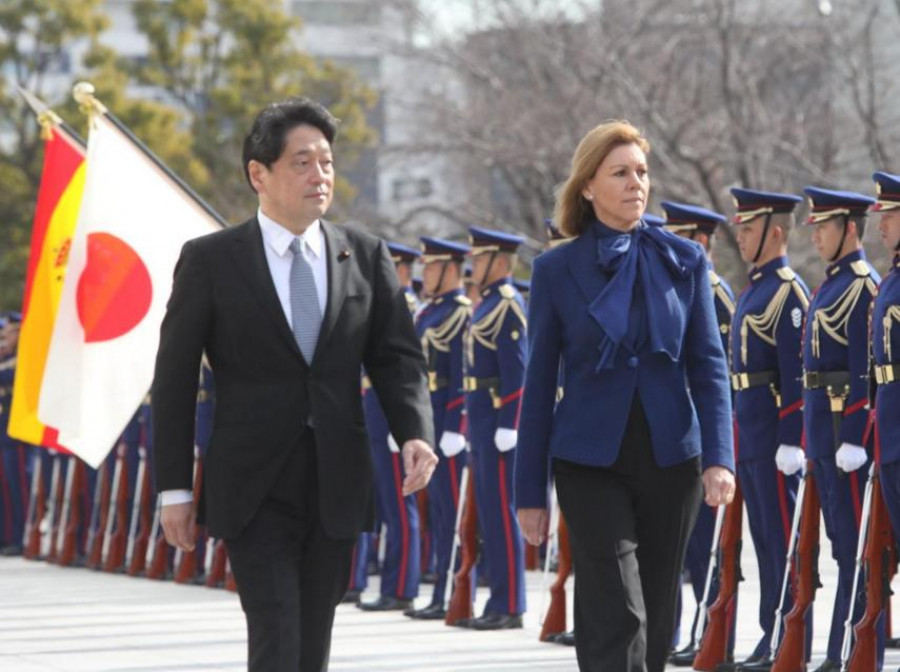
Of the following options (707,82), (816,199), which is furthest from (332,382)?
(707,82)

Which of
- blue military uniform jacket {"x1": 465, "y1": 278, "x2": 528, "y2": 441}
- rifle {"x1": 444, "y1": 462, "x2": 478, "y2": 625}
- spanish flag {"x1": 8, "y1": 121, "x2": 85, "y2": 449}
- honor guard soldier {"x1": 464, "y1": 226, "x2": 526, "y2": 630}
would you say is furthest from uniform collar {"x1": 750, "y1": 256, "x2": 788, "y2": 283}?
spanish flag {"x1": 8, "y1": 121, "x2": 85, "y2": 449}

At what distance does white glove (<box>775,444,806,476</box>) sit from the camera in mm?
8562

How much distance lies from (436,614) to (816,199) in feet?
12.5

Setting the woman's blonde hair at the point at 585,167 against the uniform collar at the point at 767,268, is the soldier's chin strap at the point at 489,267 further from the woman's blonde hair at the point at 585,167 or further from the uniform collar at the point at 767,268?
the woman's blonde hair at the point at 585,167

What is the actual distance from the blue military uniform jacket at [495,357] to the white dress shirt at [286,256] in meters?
4.93

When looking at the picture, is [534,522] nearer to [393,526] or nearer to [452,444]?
[452,444]

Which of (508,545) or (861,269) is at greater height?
(861,269)

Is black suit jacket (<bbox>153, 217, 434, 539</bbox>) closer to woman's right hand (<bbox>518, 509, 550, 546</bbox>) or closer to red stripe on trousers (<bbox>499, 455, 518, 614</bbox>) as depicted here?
woman's right hand (<bbox>518, 509, 550, 546</bbox>)

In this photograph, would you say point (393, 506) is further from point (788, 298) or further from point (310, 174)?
point (310, 174)

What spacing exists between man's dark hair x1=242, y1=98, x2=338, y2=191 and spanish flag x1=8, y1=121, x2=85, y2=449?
17.7 ft

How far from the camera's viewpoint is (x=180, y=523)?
5.67m

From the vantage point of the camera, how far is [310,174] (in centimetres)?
572

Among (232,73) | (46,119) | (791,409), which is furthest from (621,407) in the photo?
(232,73)

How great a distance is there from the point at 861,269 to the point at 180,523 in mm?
3508
